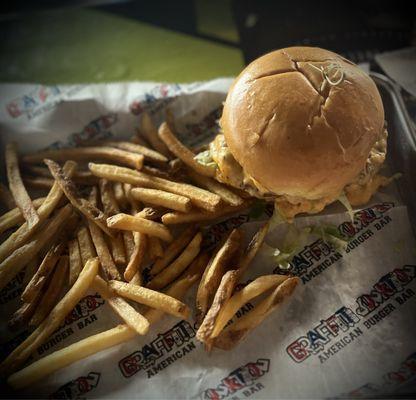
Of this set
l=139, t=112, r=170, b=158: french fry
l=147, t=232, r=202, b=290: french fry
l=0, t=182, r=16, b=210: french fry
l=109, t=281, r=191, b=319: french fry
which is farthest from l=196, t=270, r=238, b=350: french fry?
l=0, t=182, r=16, b=210: french fry

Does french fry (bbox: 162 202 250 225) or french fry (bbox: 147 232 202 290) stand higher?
french fry (bbox: 162 202 250 225)

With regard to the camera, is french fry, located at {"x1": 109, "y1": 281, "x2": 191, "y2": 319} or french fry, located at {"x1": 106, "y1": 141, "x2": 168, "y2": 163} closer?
french fry, located at {"x1": 109, "y1": 281, "x2": 191, "y2": 319}

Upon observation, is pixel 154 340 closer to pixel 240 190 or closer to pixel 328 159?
pixel 240 190

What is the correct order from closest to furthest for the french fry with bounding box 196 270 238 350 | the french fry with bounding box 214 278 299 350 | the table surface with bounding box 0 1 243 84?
the french fry with bounding box 196 270 238 350 → the french fry with bounding box 214 278 299 350 → the table surface with bounding box 0 1 243 84

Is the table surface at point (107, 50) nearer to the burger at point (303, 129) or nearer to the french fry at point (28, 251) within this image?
the burger at point (303, 129)

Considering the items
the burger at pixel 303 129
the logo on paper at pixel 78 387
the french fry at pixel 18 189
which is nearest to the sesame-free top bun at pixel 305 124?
the burger at pixel 303 129

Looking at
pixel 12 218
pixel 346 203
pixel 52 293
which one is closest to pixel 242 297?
pixel 346 203

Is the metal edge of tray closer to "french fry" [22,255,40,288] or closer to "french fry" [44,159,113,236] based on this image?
"french fry" [44,159,113,236]
